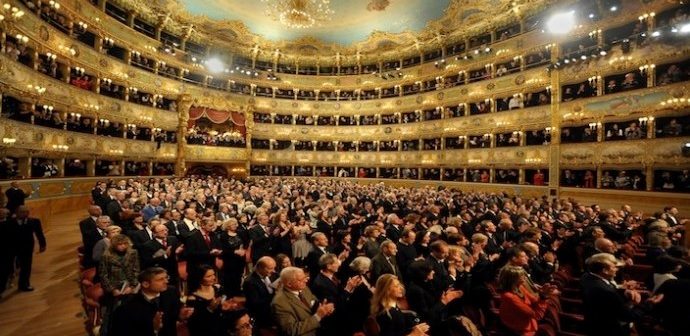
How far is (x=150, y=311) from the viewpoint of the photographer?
3.12 meters

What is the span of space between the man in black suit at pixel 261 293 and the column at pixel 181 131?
79.8ft

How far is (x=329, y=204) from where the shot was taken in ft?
35.8

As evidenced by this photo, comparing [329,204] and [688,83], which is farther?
[688,83]

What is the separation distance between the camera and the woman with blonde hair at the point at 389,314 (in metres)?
3.13

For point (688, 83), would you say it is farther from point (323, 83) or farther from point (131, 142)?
point (131, 142)

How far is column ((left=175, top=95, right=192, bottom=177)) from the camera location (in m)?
26.0

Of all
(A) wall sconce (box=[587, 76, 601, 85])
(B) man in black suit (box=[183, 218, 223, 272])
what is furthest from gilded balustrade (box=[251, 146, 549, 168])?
(B) man in black suit (box=[183, 218, 223, 272])

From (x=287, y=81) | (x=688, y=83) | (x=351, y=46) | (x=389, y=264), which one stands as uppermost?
(x=351, y=46)

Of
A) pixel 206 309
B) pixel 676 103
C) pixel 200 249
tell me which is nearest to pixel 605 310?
pixel 206 309

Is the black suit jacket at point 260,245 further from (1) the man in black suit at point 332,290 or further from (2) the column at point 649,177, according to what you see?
(2) the column at point 649,177

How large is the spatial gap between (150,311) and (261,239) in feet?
11.6

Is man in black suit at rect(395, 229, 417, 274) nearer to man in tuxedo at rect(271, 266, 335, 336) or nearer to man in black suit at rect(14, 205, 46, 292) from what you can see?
man in tuxedo at rect(271, 266, 335, 336)

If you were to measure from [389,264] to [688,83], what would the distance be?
57.3 ft

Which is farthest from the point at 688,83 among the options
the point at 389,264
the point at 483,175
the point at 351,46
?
the point at 351,46
